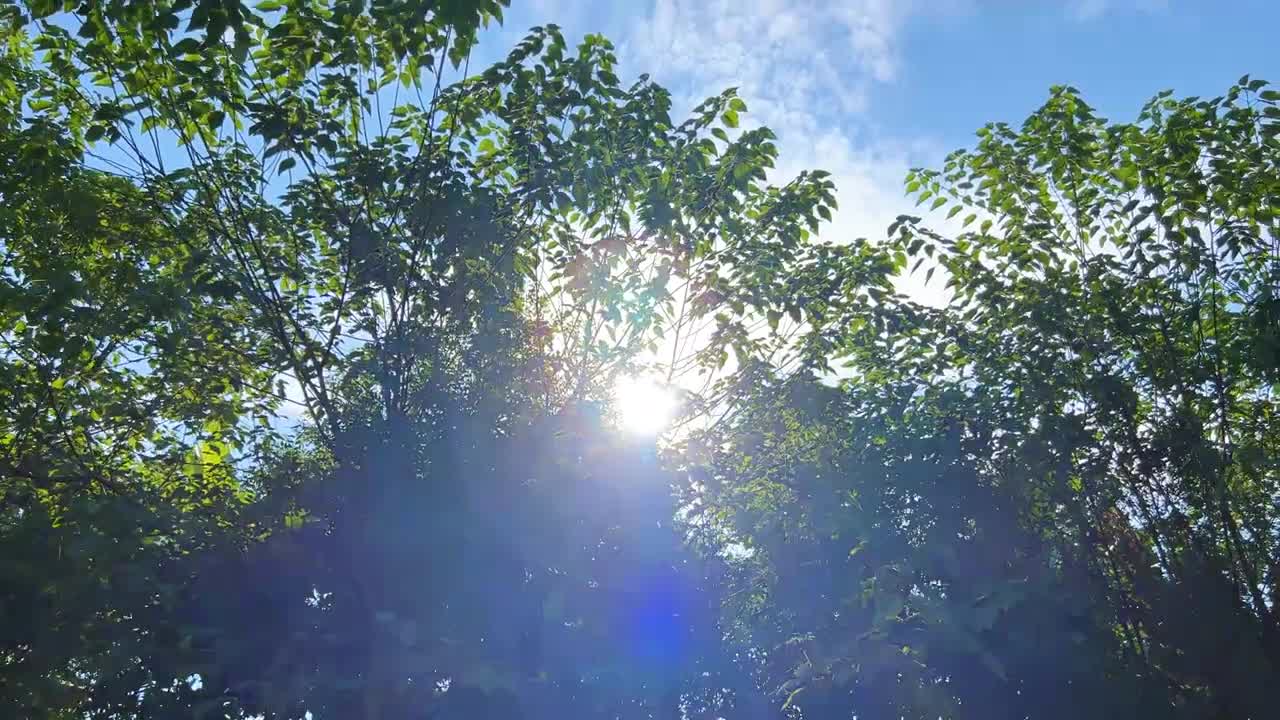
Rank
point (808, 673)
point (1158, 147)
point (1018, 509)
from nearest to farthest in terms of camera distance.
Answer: point (808, 673), point (1018, 509), point (1158, 147)

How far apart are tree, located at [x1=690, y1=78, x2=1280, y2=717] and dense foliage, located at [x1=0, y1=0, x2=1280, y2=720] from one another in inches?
1.5

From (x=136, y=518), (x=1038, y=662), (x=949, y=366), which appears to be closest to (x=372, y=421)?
(x=136, y=518)

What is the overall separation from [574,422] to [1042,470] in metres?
3.60

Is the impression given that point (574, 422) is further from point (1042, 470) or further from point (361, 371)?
point (1042, 470)

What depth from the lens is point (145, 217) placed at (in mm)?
6016

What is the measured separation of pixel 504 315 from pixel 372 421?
1.34 meters

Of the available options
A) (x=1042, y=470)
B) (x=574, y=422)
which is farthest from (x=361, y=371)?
(x=1042, y=470)

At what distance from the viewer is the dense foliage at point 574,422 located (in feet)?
13.5

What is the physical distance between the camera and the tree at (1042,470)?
168 inches

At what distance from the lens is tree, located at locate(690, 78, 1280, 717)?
14.0 feet

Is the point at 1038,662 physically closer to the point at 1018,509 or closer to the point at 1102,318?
the point at 1018,509

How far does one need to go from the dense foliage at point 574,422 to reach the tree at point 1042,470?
0.04 metres

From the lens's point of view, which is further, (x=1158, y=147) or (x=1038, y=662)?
(x=1158, y=147)

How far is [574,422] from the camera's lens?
4609mm
